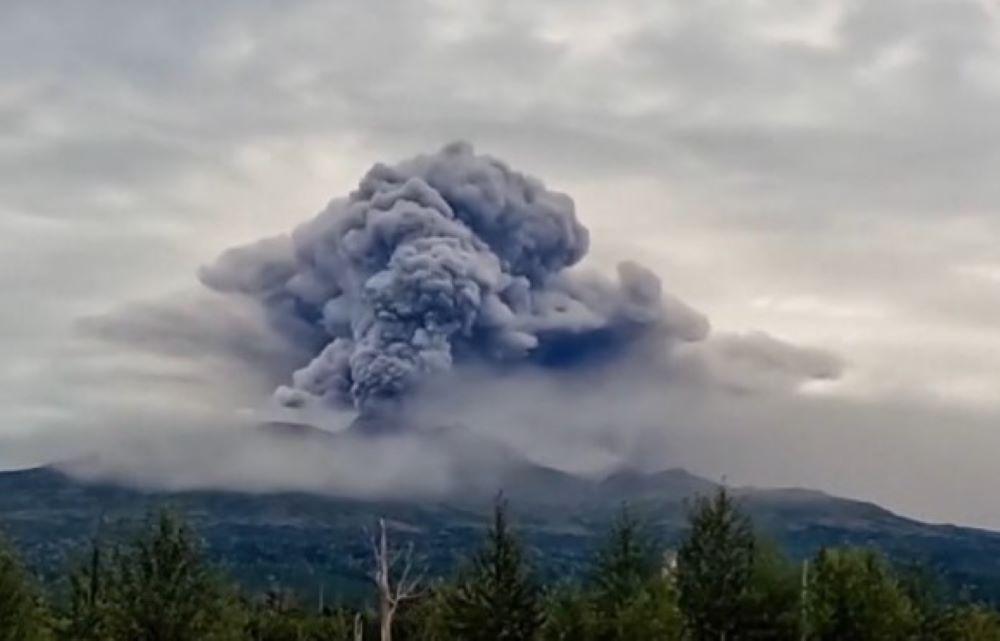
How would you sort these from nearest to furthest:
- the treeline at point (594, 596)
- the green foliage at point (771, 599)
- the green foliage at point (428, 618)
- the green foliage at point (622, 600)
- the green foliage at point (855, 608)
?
the treeline at point (594, 596) < the green foliage at point (622, 600) < the green foliage at point (428, 618) < the green foliage at point (771, 599) < the green foliage at point (855, 608)

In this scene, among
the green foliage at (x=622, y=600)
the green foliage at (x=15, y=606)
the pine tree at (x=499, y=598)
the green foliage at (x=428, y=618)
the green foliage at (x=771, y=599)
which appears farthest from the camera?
the green foliage at (x=771, y=599)

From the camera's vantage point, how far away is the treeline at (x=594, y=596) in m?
50.8

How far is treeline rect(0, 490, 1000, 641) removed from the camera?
1998 inches

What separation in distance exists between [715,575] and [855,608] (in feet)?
21.1

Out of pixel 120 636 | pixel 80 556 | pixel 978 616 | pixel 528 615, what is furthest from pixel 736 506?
pixel 80 556

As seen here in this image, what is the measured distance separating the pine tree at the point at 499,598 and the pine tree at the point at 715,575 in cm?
530

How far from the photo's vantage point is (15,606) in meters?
49.9

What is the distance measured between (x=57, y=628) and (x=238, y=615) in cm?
840

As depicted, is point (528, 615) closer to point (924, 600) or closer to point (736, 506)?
point (736, 506)

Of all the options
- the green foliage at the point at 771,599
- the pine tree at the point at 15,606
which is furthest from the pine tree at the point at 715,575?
the pine tree at the point at 15,606

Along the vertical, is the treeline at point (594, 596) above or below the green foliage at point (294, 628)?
above

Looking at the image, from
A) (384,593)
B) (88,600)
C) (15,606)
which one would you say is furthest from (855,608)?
(15,606)

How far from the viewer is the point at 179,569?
168 feet

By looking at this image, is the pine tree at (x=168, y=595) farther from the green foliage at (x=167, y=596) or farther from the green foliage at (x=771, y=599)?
the green foliage at (x=771, y=599)
